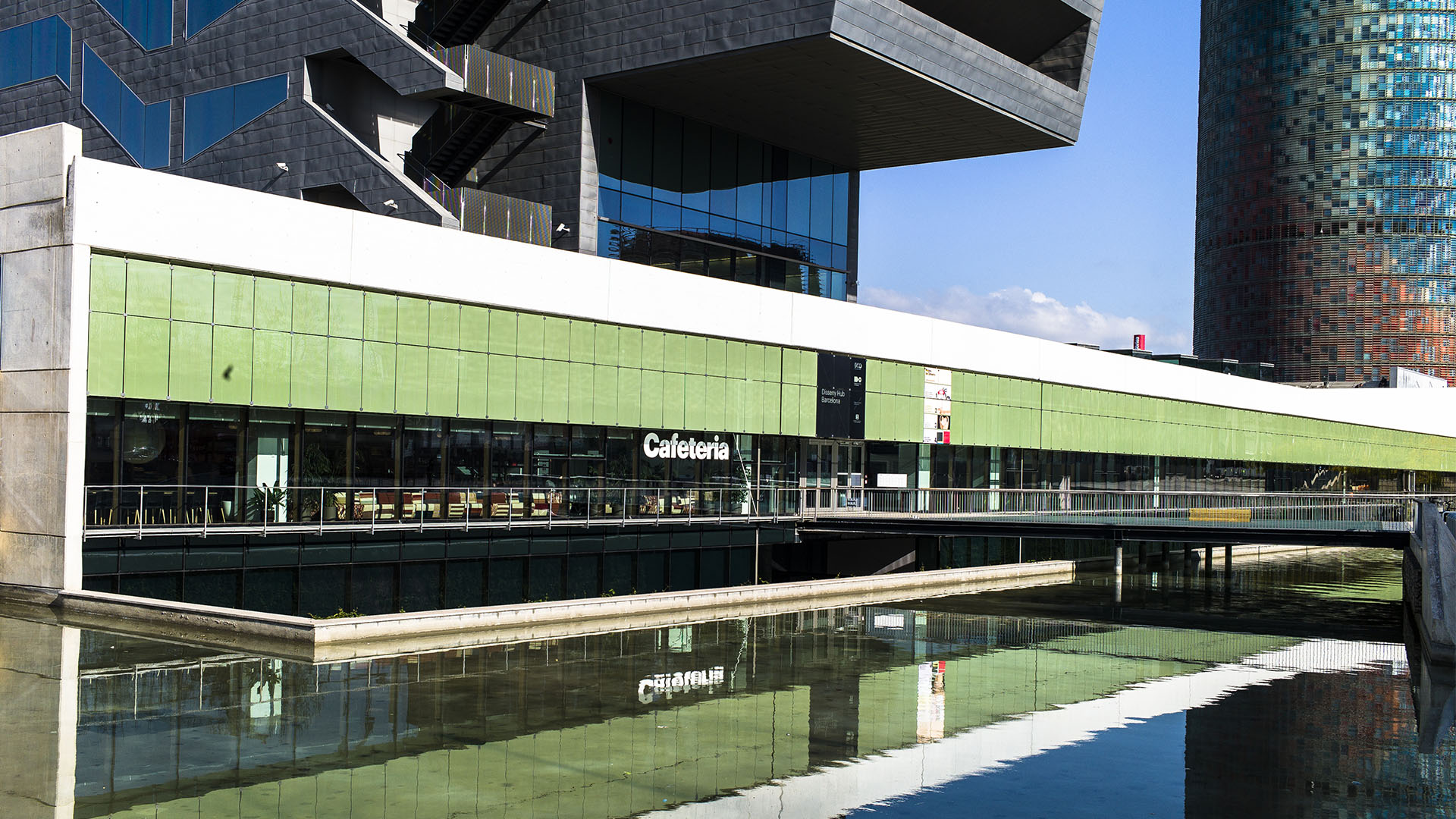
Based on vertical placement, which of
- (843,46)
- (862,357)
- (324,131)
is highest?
(843,46)

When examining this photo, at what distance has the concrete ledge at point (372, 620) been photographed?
24.2 m

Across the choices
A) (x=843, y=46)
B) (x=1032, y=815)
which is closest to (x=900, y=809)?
(x=1032, y=815)

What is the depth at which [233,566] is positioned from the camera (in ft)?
93.6

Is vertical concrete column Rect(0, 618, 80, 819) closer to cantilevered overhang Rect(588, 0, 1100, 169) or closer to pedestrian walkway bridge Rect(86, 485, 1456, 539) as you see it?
pedestrian walkway bridge Rect(86, 485, 1456, 539)

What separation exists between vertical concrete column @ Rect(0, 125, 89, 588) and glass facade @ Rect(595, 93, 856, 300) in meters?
19.0

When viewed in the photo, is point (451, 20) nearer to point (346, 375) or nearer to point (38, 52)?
point (346, 375)

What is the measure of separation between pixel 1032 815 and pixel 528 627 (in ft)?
51.9

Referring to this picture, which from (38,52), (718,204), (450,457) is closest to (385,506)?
(450,457)

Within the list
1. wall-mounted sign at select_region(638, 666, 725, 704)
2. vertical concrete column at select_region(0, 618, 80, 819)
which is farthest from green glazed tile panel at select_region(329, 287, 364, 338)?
wall-mounted sign at select_region(638, 666, 725, 704)

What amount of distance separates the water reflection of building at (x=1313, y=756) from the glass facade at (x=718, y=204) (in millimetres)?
26906

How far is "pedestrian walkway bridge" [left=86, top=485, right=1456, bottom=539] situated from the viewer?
2817 cm

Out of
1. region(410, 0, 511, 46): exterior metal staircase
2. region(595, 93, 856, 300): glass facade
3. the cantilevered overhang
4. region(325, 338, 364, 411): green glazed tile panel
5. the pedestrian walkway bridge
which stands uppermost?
region(410, 0, 511, 46): exterior metal staircase

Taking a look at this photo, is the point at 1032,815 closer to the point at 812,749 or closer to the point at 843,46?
the point at 812,749

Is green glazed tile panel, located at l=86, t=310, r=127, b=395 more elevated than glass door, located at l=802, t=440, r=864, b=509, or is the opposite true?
green glazed tile panel, located at l=86, t=310, r=127, b=395
